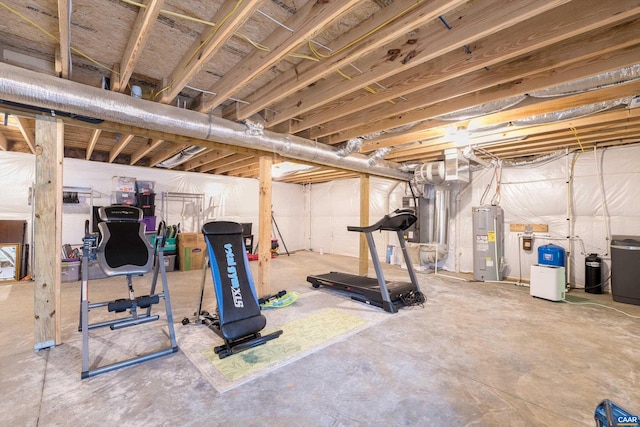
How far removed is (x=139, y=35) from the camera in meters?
1.78

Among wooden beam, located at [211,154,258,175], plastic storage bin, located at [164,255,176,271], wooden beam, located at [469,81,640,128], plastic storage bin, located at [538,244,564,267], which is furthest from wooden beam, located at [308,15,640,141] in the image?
plastic storage bin, located at [164,255,176,271]

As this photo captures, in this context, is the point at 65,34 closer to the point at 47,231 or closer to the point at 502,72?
the point at 47,231

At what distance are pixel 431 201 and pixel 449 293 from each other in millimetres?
2294

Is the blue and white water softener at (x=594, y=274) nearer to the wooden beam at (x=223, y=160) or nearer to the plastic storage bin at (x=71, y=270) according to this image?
the wooden beam at (x=223, y=160)

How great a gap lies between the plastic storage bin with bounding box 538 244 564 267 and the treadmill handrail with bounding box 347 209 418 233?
107 inches

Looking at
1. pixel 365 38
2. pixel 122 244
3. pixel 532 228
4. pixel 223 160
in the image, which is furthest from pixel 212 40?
pixel 532 228

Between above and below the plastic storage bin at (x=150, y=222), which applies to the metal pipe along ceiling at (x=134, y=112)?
above

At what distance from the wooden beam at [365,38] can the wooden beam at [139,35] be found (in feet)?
3.62

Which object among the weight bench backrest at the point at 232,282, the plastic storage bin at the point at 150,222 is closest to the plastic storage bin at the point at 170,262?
the plastic storage bin at the point at 150,222

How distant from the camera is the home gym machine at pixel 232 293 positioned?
7.61 feet

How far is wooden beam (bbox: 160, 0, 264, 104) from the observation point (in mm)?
1564

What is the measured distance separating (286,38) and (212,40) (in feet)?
1.63

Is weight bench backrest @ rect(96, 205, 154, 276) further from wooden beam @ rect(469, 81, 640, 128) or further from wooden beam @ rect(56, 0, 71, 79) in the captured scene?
wooden beam @ rect(469, 81, 640, 128)

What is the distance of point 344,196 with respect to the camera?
8.48 m
